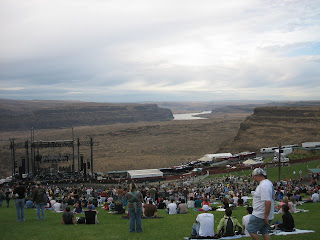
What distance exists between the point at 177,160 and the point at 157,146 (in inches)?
727

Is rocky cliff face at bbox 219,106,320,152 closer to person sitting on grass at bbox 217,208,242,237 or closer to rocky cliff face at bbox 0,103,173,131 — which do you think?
person sitting on grass at bbox 217,208,242,237

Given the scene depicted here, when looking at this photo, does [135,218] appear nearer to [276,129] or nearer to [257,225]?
[257,225]

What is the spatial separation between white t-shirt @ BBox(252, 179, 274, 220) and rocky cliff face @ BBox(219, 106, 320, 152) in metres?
61.7

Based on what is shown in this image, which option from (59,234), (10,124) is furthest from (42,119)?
(59,234)

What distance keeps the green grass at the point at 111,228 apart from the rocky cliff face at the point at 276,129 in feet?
182

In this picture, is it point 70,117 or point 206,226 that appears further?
point 70,117

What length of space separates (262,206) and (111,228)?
6352mm

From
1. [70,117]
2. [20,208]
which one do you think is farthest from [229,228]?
[70,117]

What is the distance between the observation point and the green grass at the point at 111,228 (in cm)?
1066

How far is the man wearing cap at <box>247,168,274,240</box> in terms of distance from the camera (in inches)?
268

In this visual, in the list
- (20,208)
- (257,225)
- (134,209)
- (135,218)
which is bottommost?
(20,208)

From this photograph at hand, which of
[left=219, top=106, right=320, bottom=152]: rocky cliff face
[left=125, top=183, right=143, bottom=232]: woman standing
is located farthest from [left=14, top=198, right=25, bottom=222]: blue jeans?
[left=219, top=106, right=320, bottom=152]: rocky cliff face

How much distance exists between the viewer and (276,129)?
249 feet

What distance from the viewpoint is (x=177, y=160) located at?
202 feet
